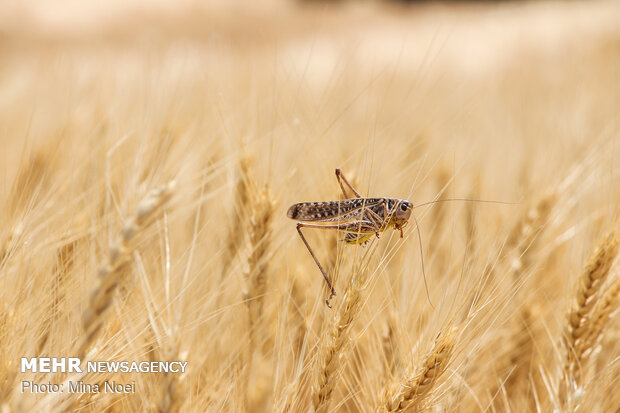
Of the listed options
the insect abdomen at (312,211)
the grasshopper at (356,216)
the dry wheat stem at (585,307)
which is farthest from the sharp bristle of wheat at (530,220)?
the insect abdomen at (312,211)

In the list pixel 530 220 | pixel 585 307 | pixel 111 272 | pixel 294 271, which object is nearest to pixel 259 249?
pixel 294 271

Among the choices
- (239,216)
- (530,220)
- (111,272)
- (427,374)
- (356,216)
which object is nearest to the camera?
(111,272)

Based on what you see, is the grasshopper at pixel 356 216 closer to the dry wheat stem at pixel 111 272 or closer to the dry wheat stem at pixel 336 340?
the dry wheat stem at pixel 336 340

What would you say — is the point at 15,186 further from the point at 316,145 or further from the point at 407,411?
the point at 407,411

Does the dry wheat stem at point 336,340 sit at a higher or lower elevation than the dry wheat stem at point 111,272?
lower

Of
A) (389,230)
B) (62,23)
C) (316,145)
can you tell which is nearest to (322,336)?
(389,230)

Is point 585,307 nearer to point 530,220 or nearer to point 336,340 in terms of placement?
point 530,220

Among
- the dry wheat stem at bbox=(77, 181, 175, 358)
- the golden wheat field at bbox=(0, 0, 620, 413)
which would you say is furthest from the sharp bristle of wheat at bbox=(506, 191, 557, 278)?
the dry wheat stem at bbox=(77, 181, 175, 358)
